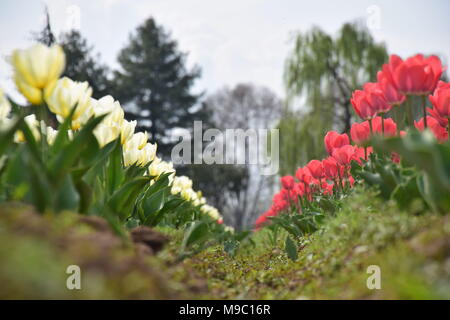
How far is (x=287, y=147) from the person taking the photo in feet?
35.0

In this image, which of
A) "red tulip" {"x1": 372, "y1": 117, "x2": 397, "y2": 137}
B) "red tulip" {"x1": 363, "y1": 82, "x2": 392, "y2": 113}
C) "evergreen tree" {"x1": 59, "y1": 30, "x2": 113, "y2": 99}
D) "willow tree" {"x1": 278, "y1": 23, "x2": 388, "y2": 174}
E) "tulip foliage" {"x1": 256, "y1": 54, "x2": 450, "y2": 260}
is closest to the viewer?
"tulip foliage" {"x1": 256, "y1": 54, "x2": 450, "y2": 260}

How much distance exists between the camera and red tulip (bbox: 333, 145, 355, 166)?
252 centimetres

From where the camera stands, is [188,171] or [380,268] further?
[188,171]

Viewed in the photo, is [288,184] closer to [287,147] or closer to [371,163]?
[371,163]

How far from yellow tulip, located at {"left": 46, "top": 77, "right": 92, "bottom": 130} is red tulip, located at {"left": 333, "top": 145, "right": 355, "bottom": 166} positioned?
1639mm

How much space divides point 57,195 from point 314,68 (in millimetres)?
10166

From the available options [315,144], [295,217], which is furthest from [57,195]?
[315,144]

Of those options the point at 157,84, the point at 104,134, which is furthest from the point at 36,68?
the point at 157,84

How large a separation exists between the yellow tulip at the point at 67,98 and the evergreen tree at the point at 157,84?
18981 mm

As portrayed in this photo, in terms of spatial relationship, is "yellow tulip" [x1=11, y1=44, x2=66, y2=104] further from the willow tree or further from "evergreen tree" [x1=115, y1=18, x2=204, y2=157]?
"evergreen tree" [x1=115, y1=18, x2=204, y2=157]

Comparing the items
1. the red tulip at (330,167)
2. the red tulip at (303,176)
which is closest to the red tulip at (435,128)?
the red tulip at (330,167)

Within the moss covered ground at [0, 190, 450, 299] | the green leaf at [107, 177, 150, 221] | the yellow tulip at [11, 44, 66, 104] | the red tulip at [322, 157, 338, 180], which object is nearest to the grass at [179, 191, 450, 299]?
the moss covered ground at [0, 190, 450, 299]

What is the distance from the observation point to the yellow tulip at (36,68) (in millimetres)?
1192

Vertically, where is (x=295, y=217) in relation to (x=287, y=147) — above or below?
below
